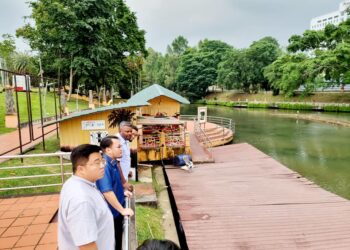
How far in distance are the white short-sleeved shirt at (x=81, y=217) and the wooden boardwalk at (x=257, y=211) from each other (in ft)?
11.7

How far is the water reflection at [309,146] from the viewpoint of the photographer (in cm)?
1166

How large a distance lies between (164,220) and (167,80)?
58303 mm

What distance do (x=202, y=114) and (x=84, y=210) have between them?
59.7 ft

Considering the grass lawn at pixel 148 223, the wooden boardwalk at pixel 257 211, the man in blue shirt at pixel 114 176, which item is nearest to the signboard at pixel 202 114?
the wooden boardwalk at pixel 257 211

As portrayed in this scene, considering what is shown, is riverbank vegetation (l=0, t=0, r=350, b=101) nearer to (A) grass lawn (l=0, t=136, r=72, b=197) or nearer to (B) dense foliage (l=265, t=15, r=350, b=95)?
(B) dense foliage (l=265, t=15, r=350, b=95)

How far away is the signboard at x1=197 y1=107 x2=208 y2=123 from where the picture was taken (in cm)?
1876

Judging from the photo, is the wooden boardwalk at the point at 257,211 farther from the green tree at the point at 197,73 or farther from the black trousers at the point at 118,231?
the green tree at the point at 197,73

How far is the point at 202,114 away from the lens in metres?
19.6

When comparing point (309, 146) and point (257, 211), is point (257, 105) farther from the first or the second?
point (257, 211)

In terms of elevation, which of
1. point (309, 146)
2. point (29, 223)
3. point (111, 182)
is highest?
point (111, 182)

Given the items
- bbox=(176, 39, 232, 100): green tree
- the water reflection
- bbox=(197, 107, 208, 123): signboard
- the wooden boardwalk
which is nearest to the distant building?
bbox=(176, 39, 232, 100): green tree

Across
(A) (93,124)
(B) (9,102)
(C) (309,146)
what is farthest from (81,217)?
(C) (309,146)

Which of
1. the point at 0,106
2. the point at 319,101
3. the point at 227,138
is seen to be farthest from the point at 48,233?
the point at 319,101

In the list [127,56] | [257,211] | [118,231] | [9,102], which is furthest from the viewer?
[127,56]
